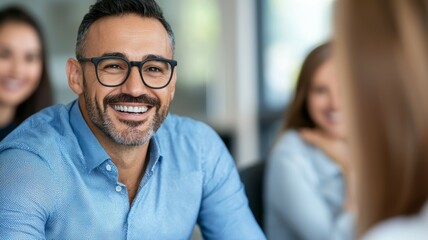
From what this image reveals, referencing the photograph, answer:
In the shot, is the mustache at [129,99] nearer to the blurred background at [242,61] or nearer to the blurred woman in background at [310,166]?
the blurred woman in background at [310,166]

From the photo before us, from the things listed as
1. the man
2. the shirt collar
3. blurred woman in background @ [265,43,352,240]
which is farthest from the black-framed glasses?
blurred woman in background @ [265,43,352,240]

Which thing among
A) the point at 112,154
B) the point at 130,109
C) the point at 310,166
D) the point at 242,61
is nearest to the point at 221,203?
the point at 112,154

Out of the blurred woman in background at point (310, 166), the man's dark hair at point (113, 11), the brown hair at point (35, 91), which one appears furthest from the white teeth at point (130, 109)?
the brown hair at point (35, 91)

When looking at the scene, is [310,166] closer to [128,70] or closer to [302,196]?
[302,196]

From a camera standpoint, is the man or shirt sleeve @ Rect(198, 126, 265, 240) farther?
shirt sleeve @ Rect(198, 126, 265, 240)

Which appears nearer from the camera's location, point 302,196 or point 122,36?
point 122,36

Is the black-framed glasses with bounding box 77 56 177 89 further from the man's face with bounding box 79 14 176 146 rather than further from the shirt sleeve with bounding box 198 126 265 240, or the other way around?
the shirt sleeve with bounding box 198 126 265 240

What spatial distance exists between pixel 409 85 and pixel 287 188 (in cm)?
130

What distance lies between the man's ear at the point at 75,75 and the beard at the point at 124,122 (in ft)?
0.04

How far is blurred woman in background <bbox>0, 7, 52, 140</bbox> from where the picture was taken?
215 cm

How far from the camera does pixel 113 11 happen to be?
1.10 metres

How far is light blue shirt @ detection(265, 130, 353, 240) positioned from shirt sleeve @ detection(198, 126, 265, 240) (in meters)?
0.50

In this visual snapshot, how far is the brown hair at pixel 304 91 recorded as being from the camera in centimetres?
221

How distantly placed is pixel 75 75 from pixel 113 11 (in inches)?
5.4
